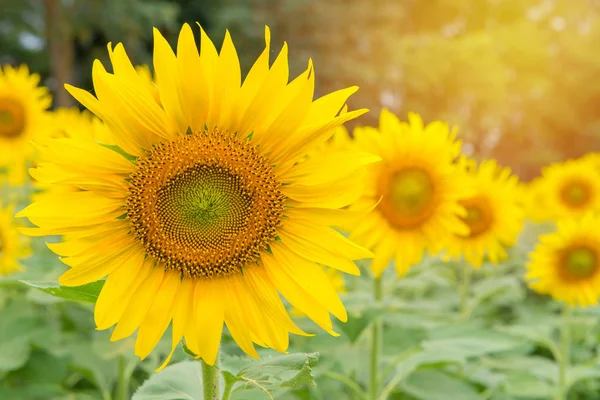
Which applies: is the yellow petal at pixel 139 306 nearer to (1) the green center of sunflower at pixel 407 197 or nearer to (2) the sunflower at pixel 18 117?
(1) the green center of sunflower at pixel 407 197

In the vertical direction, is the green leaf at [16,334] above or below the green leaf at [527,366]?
below

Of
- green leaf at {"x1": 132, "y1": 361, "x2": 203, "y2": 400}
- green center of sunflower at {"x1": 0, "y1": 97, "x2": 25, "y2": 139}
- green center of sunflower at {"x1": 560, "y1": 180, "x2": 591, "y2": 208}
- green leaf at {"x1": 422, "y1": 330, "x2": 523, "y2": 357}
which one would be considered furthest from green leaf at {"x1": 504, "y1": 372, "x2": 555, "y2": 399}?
green center of sunflower at {"x1": 0, "y1": 97, "x2": 25, "y2": 139}

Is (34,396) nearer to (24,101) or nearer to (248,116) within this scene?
(248,116)

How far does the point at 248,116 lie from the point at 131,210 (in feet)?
0.97

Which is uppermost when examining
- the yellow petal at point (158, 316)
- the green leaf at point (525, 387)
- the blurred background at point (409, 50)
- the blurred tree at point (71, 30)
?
the blurred background at point (409, 50)

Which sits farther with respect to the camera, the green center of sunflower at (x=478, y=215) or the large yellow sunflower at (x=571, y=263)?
the green center of sunflower at (x=478, y=215)

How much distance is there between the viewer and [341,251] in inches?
53.5

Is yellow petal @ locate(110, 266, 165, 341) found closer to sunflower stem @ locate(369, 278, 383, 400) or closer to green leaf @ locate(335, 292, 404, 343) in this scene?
green leaf @ locate(335, 292, 404, 343)

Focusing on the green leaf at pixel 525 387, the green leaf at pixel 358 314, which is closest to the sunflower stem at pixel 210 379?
the green leaf at pixel 358 314

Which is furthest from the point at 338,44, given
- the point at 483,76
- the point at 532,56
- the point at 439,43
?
the point at 532,56

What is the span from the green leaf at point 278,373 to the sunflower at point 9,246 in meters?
2.09

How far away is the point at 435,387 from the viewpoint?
2.75m

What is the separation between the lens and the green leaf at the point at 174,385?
4.85 feet

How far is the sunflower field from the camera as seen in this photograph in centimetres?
132
